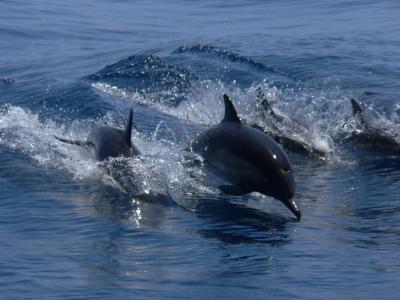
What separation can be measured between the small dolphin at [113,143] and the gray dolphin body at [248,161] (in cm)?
92

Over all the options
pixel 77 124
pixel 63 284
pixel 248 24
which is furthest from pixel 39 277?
pixel 248 24

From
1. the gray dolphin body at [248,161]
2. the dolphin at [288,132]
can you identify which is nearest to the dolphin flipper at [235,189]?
the gray dolphin body at [248,161]

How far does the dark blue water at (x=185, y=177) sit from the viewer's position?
806cm

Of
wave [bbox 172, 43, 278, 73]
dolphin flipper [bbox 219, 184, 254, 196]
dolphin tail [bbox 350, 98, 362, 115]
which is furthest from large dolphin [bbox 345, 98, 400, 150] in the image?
wave [bbox 172, 43, 278, 73]

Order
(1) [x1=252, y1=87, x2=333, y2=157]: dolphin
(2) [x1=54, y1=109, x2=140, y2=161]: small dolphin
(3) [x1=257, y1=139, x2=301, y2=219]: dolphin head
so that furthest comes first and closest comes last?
(1) [x1=252, y1=87, x2=333, y2=157]: dolphin → (2) [x1=54, y1=109, x2=140, y2=161]: small dolphin → (3) [x1=257, y1=139, x2=301, y2=219]: dolphin head

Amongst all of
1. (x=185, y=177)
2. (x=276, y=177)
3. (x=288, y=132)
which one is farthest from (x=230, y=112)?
(x=288, y=132)

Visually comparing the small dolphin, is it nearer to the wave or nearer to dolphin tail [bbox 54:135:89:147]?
dolphin tail [bbox 54:135:89:147]

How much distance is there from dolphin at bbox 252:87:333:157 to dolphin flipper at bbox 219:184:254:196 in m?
2.87

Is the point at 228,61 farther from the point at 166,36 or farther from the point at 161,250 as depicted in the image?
the point at 161,250

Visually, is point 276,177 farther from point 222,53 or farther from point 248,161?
point 222,53

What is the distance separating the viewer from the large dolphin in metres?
13.2

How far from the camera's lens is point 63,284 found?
25.5 feet

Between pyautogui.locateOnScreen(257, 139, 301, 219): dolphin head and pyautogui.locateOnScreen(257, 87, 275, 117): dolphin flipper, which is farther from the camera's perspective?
pyautogui.locateOnScreen(257, 87, 275, 117): dolphin flipper

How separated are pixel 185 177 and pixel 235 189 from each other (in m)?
1.26
